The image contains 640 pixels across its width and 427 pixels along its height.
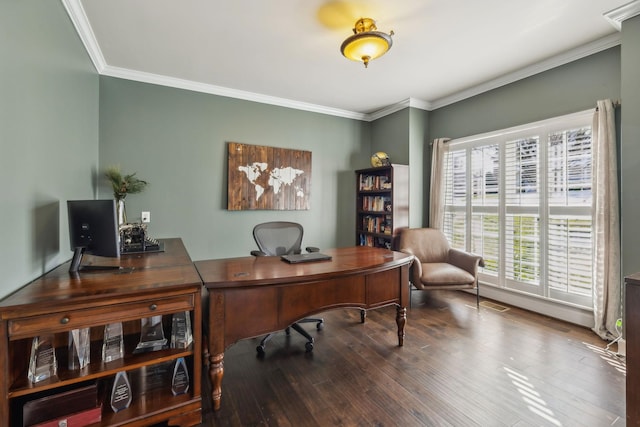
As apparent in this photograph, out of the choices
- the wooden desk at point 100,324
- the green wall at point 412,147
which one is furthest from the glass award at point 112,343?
the green wall at point 412,147

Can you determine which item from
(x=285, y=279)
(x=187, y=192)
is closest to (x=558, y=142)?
(x=285, y=279)

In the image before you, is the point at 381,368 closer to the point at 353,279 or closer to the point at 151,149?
the point at 353,279

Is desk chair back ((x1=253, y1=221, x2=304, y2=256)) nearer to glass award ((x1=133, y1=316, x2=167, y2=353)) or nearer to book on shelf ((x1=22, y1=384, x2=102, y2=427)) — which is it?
glass award ((x1=133, y1=316, x2=167, y2=353))

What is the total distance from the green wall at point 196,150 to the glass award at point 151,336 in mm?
1923

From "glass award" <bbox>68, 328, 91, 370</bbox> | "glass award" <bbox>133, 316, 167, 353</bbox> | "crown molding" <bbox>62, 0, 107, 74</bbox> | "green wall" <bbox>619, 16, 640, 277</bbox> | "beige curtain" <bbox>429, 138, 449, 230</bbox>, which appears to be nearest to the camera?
"glass award" <bbox>68, 328, 91, 370</bbox>

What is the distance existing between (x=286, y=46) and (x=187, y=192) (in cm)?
199

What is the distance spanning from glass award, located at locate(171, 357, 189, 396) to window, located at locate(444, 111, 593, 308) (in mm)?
3462

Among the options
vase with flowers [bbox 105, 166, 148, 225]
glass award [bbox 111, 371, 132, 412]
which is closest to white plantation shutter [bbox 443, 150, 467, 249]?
glass award [bbox 111, 371, 132, 412]

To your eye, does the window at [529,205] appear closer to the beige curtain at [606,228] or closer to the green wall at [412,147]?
the beige curtain at [606,228]

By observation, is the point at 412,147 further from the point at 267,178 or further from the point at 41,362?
the point at 41,362

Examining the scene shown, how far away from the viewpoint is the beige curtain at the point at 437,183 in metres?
3.94

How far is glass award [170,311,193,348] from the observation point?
152 cm

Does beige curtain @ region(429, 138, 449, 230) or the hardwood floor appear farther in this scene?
beige curtain @ region(429, 138, 449, 230)

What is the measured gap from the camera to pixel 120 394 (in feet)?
4.60
